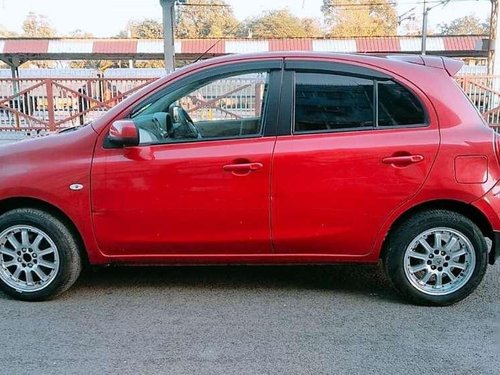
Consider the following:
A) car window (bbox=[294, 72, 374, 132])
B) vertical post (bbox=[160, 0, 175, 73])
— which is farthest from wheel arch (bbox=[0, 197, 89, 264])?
vertical post (bbox=[160, 0, 175, 73])

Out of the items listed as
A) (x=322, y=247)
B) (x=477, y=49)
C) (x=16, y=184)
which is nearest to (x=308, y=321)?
(x=322, y=247)

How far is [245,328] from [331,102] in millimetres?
1761

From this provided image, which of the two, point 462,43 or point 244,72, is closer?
point 244,72

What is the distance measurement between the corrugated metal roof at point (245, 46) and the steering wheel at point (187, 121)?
82.2 ft

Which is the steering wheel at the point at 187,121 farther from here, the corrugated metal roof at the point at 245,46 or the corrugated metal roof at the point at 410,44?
the corrugated metal roof at the point at 410,44

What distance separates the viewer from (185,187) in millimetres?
3703

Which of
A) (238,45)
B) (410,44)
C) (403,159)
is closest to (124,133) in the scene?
(403,159)

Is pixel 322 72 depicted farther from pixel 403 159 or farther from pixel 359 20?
pixel 359 20

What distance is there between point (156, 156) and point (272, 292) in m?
1.44

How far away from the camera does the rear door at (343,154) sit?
3.65 metres

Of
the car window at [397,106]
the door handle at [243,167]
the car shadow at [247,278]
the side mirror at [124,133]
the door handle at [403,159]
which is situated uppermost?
the car window at [397,106]

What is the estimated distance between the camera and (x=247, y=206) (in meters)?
3.71

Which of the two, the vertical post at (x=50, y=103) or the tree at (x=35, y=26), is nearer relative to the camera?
the vertical post at (x=50, y=103)

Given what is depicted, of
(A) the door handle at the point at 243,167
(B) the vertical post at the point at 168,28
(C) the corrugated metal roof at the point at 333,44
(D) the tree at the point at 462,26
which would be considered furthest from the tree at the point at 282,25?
(A) the door handle at the point at 243,167
